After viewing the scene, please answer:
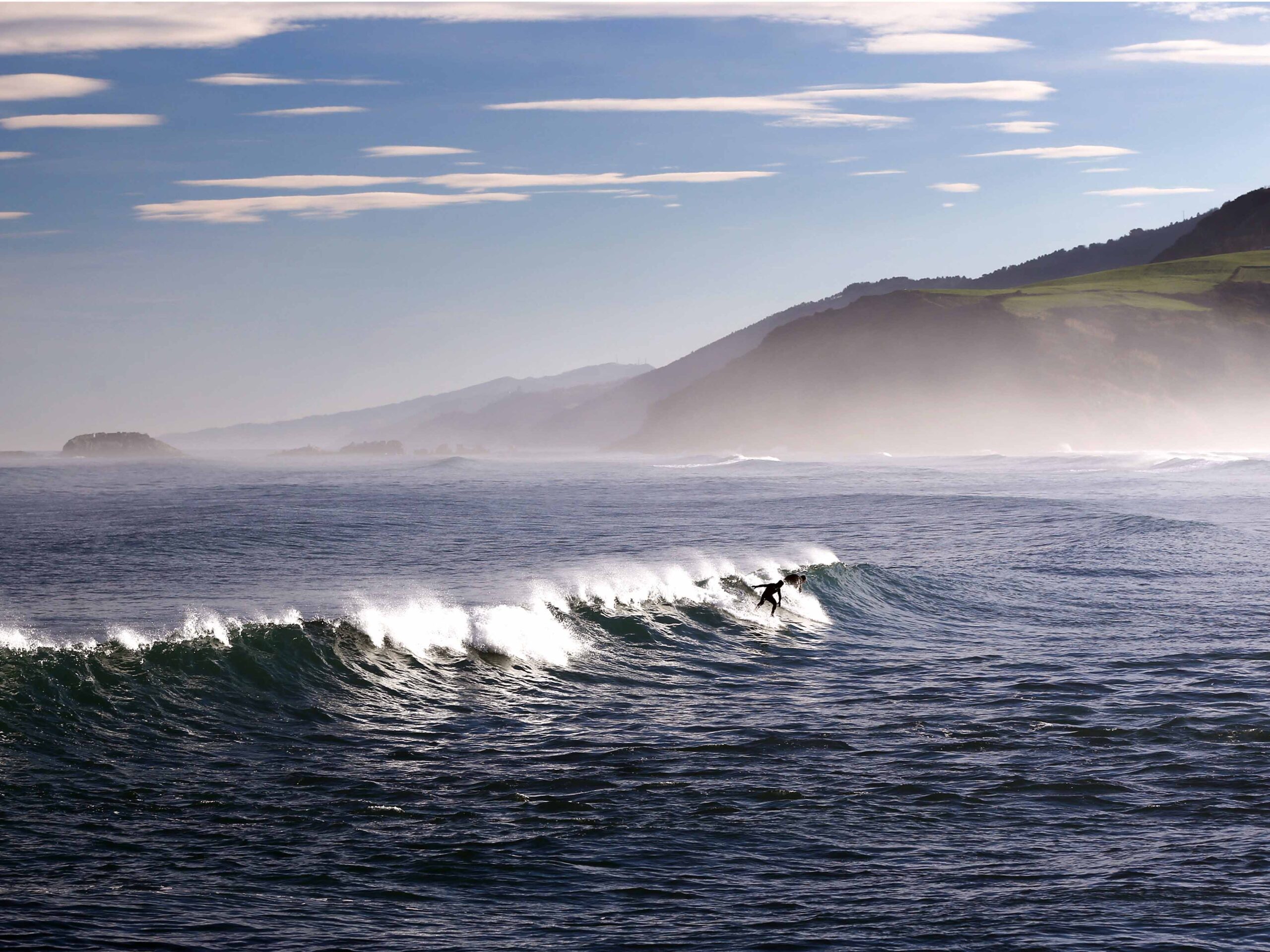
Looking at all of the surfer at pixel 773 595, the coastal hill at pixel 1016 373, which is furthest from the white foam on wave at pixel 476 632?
the coastal hill at pixel 1016 373

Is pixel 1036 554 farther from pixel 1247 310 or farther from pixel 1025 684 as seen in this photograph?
pixel 1247 310

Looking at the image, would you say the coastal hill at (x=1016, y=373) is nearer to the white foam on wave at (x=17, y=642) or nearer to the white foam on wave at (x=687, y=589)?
the white foam on wave at (x=687, y=589)

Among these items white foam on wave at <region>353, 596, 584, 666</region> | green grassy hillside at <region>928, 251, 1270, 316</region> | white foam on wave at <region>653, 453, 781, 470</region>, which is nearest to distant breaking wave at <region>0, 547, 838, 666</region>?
white foam on wave at <region>353, 596, 584, 666</region>

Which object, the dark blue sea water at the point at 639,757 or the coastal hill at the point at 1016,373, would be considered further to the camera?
the coastal hill at the point at 1016,373

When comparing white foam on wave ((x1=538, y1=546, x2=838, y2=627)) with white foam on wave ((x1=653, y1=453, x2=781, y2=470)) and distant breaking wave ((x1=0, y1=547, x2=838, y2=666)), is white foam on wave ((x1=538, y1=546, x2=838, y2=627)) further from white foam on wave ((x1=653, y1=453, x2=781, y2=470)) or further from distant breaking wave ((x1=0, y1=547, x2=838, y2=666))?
white foam on wave ((x1=653, y1=453, x2=781, y2=470))

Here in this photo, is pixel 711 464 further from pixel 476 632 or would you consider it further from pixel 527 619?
pixel 476 632

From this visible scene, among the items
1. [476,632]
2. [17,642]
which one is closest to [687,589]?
[476,632]
